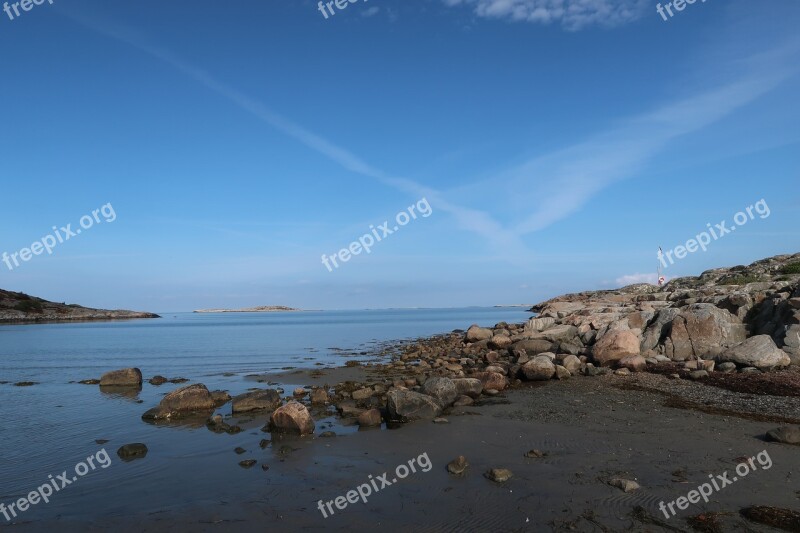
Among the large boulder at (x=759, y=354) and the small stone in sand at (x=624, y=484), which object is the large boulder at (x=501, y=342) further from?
the small stone in sand at (x=624, y=484)

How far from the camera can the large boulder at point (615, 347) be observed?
73.8 ft

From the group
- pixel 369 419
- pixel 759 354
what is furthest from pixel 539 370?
pixel 369 419

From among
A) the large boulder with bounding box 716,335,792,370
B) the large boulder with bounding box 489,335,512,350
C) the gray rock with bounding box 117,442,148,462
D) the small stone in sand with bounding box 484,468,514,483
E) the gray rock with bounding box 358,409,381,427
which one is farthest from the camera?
the large boulder with bounding box 489,335,512,350

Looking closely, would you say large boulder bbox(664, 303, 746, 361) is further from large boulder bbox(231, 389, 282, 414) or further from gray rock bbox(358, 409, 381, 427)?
large boulder bbox(231, 389, 282, 414)

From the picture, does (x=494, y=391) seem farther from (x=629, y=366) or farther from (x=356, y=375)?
(x=356, y=375)

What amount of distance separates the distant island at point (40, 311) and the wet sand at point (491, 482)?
118986mm

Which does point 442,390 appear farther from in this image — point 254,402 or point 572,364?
point 572,364

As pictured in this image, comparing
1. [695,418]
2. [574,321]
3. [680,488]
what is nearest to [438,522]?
[680,488]

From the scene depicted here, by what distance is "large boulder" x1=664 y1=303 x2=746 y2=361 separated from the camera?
22.4m

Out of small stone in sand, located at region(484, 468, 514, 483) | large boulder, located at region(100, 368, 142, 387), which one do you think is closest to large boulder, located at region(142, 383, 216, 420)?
large boulder, located at region(100, 368, 142, 387)

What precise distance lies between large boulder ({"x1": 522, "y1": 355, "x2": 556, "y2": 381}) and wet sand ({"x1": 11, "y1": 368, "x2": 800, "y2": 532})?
603 centimetres

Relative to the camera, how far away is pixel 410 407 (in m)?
14.6

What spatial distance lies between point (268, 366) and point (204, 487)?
806 inches

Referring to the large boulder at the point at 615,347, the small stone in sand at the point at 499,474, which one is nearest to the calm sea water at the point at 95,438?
the small stone in sand at the point at 499,474
